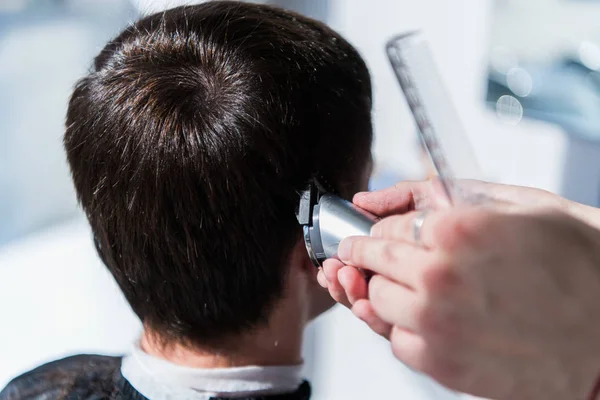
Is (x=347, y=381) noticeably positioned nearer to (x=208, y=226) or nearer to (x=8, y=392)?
(x=8, y=392)

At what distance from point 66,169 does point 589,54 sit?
4.00 feet

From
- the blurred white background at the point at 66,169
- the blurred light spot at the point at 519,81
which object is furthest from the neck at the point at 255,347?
the blurred light spot at the point at 519,81

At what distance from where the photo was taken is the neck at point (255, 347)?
678 millimetres

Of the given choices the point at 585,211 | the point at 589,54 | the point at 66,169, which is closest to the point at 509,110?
the point at 589,54

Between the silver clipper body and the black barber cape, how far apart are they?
233mm

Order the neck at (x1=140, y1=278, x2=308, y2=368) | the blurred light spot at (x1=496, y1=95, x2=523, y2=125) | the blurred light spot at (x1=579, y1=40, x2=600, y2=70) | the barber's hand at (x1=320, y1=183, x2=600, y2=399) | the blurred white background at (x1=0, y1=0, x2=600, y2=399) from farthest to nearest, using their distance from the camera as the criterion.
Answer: the blurred white background at (x1=0, y1=0, x2=600, y2=399) → the blurred light spot at (x1=496, y1=95, x2=523, y2=125) → the blurred light spot at (x1=579, y1=40, x2=600, y2=70) → the neck at (x1=140, y1=278, x2=308, y2=368) → the barber's hand at (x1=320, y1=183, x2=600, y2=399)

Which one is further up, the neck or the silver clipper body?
the silver clipper body

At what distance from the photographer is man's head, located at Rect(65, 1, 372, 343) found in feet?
1.91

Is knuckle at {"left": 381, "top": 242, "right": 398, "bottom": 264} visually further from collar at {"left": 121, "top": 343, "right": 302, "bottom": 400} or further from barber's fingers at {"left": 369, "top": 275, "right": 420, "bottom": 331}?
collar at {"left": 121, "top": 343, "right": 302, "bottom": 400}

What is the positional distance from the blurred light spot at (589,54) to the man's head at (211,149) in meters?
0.65

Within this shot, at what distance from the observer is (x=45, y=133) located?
61.4 inches

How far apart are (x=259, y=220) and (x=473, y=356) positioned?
0.30 metres

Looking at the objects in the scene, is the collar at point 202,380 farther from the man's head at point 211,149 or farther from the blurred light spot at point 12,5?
the blurred light spot at point 12,5

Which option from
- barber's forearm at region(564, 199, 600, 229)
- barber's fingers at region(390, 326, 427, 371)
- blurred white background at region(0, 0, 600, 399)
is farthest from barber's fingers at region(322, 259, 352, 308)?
blurred white background at region(0, 0, 600, 399)
